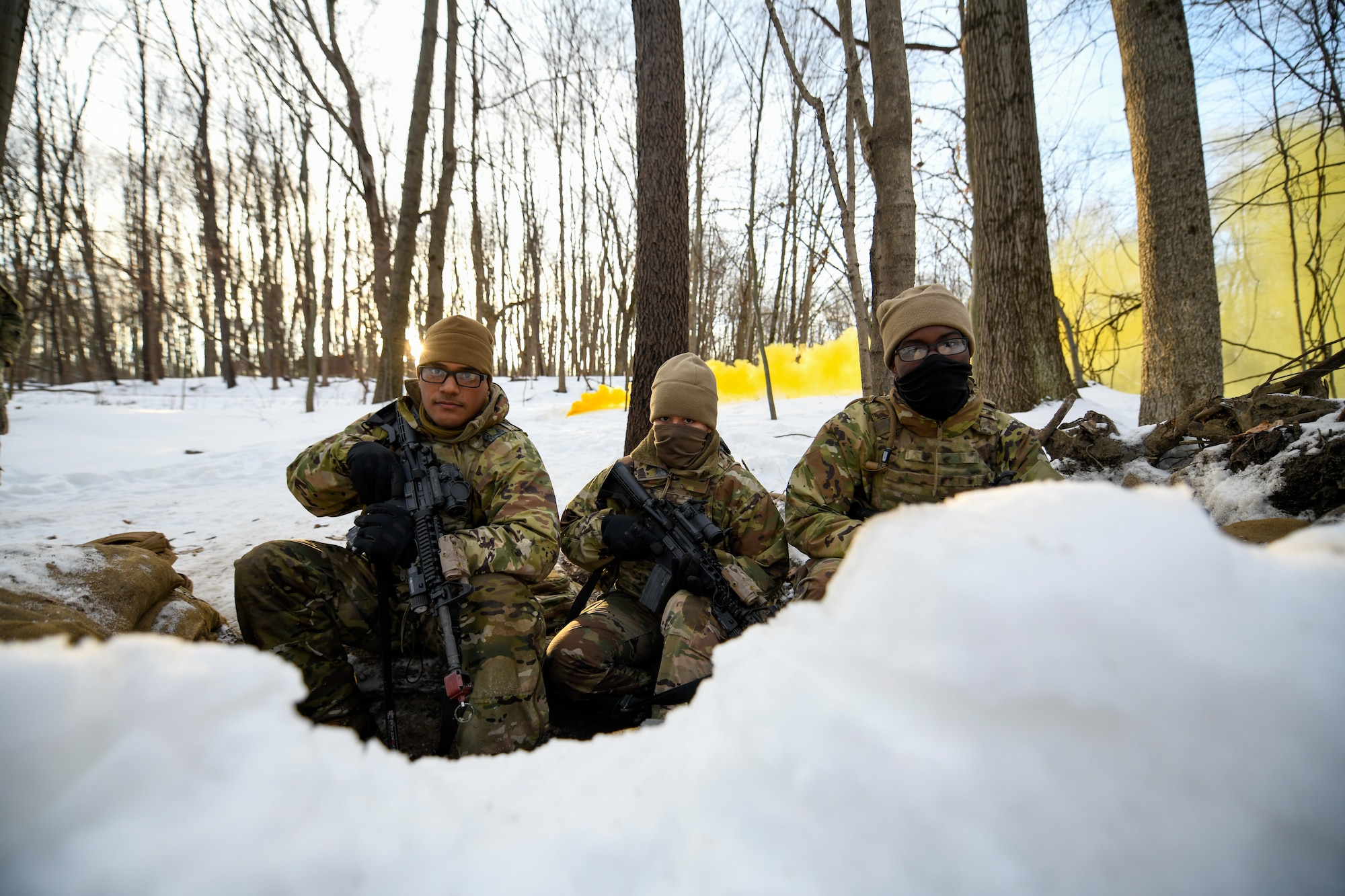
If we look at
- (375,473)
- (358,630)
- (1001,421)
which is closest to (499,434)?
(375,473)

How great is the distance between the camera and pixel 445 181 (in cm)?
858

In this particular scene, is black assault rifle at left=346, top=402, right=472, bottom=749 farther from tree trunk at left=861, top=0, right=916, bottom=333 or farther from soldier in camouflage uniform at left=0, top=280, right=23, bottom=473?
tree trunk at left=861, top=0, right=916, bottom=333

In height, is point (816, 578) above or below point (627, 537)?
below

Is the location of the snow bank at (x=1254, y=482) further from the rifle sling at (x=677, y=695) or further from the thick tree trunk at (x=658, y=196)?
the thick tree trunk at (x=658, y=196)

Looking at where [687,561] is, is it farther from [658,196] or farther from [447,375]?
[658,196]

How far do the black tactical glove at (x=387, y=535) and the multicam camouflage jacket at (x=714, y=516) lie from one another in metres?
0.73

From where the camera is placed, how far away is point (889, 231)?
13.4 feet

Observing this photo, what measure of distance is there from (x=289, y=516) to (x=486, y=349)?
118 inches

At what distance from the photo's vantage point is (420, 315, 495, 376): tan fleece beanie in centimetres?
271

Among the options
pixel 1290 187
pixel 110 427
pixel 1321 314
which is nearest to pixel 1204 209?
pixel 1321 314

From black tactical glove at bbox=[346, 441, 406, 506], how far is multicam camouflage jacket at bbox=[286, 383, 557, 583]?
0.54 feet

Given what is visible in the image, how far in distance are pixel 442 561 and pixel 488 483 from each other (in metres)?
0.50

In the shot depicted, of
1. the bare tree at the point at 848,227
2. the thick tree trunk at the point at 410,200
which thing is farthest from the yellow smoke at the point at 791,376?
the bare tree at the point at 848,227

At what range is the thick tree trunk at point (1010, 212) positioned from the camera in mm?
4688
